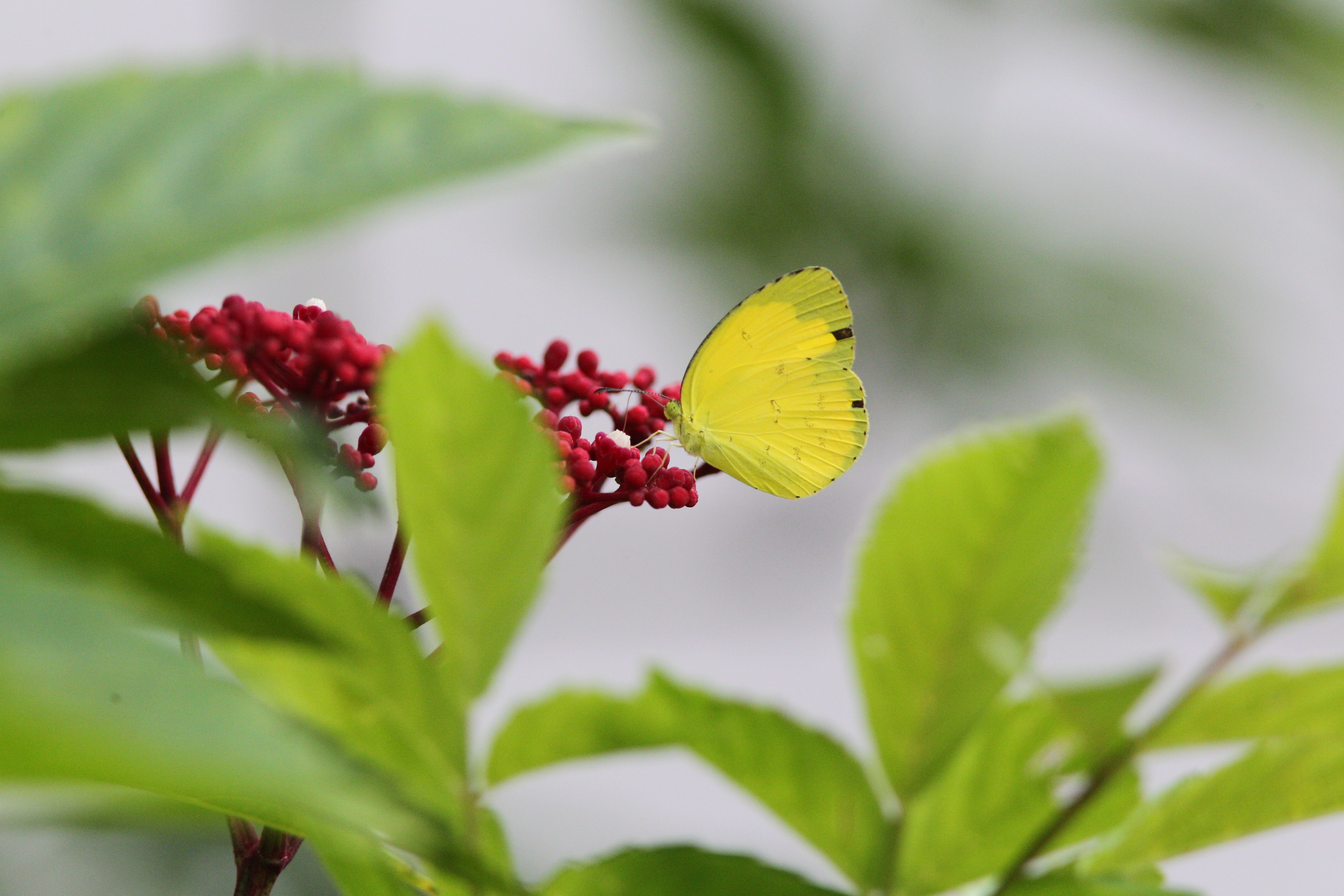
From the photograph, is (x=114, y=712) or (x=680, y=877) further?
(x=680, y=877)

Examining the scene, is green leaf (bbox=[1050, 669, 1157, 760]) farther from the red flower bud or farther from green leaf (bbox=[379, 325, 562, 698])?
the red flower bud

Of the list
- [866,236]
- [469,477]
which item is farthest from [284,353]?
[866,236]

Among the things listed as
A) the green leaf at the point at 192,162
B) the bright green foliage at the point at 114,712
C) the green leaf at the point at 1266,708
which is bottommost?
the bright green foliage at the point at 114,712

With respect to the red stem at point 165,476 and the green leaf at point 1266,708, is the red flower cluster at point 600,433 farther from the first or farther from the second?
the green leaf at point 1266,708

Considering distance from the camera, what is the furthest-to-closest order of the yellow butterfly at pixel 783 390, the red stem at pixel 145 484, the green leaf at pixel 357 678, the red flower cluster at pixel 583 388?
the yellow butterfly at pixel 783 390
the red flower cluster at pixel 583 388
the red stem at pixel 145 484
the green leaf at pixel 357 678

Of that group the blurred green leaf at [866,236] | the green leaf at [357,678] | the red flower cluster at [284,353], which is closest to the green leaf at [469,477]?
the green leaf at [357,678]

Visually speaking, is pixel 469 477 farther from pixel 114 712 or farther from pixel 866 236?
pixel 866 236

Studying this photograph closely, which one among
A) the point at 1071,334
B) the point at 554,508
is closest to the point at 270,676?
the point at 554,508

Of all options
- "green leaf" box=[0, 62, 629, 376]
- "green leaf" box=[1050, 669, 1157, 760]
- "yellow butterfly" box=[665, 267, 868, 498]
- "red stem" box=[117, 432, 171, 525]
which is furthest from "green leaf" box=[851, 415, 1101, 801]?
"yellow butterfly" box=[665, 267, 868, 498]
